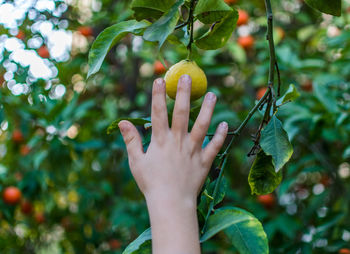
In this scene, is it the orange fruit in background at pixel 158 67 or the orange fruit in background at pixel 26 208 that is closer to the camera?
the orange fruit in background at pixel 158 67

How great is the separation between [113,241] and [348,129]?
1.25m

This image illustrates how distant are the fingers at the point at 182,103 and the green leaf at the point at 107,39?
0.10 metres

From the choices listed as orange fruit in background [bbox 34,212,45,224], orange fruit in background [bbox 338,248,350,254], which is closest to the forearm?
orange fruit in background [bbox 338,248,350,254]

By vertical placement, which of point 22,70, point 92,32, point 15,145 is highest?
point 22,70

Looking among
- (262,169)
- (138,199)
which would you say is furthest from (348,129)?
(138,199)

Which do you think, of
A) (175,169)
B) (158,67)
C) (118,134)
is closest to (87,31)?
(158,67)

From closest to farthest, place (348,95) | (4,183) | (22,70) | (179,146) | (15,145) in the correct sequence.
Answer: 1. (179,146)
2. (22,70)
3. (348,95)
4. (4,183)
5. (15,145)

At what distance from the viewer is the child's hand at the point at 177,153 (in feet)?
1.78

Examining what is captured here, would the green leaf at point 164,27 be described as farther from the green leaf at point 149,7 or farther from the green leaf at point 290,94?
the green leaf at point 290,94

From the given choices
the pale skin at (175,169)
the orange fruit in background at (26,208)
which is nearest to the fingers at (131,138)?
the pale skin at (175,169)

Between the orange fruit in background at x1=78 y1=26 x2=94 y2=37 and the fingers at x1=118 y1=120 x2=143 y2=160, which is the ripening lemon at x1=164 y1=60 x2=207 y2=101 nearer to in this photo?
the fingers at x1=118 y1=120 x2=143 y2=160

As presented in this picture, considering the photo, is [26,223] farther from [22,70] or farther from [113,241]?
[22,70]

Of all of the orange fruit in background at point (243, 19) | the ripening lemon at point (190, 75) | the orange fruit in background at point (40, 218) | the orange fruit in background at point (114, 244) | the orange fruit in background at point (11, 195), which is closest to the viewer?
the ripening lemon at point (190, 75)

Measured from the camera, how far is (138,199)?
207 cm
